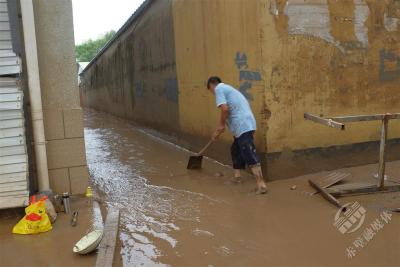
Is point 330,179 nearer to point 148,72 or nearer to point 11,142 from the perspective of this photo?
point 11,142

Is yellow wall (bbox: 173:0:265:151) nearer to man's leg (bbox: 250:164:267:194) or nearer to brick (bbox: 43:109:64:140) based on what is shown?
man's leg (bbox: 250:164:267:194)

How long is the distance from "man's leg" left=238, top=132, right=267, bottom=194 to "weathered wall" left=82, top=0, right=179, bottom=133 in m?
4.44

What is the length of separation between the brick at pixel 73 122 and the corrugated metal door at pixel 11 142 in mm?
595

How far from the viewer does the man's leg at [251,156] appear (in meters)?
5.82

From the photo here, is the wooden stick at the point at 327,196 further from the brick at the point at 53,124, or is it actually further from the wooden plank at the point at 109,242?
the brick at the point at 53,124

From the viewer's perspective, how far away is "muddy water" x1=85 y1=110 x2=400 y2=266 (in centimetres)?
391

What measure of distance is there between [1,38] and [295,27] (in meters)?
3.72

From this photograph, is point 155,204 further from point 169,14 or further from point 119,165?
point 169,14

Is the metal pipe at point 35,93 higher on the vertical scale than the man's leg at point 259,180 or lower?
higher

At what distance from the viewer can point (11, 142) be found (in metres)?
4.69

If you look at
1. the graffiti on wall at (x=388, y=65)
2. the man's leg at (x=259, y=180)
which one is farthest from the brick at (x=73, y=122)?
the graffiti on wall at (x=388, y=65)

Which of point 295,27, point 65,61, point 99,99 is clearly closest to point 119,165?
point 65,61

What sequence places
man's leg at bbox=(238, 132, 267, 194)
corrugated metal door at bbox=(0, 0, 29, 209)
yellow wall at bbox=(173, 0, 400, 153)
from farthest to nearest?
1. yellow wall at bbox=(173, 0, 400, 153)
2. man's leg at bbox=(238, 132, 267, 194)
3. corrugated metal door at bbox=(0, 0, 29, 209)

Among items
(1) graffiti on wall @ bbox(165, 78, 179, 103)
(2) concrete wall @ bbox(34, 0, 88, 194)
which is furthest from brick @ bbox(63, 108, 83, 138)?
(1) graffiti on wall @ bbox(165, 78, 179, 103)
